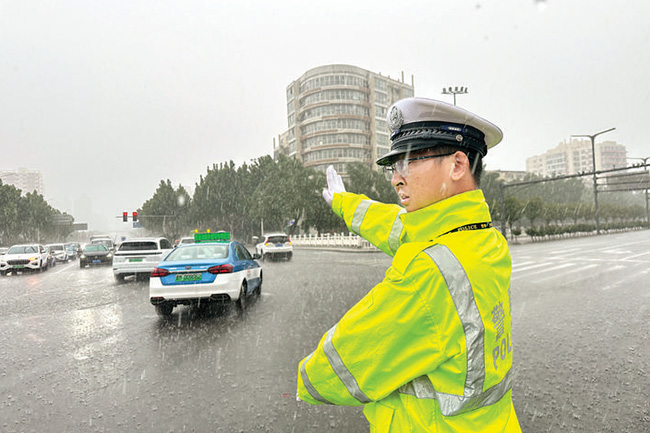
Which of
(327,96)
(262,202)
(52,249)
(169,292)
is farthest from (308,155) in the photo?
(169,292)

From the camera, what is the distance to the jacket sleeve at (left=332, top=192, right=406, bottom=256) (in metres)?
1.88

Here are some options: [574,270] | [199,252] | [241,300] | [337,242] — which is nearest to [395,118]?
[241,300]

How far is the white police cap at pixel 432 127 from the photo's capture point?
4.70 ft

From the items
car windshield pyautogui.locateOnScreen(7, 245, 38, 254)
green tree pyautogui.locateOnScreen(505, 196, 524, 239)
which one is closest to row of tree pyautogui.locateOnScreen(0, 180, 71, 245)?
car windshield pyautogui.locateOnScreen(7, 245, 38, 254)

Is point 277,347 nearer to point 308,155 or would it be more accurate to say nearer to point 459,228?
point 459,228

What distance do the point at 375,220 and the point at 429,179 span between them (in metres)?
0.56

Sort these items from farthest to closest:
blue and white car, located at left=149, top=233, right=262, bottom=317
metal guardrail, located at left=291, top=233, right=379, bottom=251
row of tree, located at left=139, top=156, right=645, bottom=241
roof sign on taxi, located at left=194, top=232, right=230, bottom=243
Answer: row of tree, located at left=139, top=156, right=645, bottom=241 < metal guardrail, located at left=291, top=233, right=379, bottom=251 < roof sign on taxi, located at left=194, top=232, right=230, bottom=243 < blue and white car, located at left=149, top=233, right=262, bottom=317

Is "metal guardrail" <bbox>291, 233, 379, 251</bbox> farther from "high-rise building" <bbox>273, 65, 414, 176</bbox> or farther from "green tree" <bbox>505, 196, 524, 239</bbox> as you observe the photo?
"high-rise building" <bbox>273, 65, 414, 176</bbox>

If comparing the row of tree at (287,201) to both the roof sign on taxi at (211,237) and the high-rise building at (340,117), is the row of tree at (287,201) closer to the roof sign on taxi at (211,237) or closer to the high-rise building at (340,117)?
the high-rise building at (340,117)

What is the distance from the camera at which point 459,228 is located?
4.37 feet

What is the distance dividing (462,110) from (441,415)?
3.22 ft

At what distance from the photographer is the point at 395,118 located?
1545mm

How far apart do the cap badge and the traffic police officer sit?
0.03 metres

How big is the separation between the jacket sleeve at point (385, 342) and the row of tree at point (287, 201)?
41.3 meters
